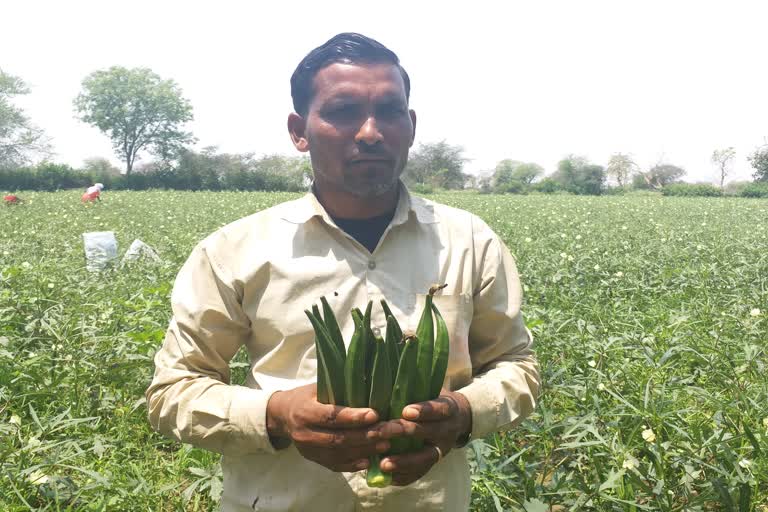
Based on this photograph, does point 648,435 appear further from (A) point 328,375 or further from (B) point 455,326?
(A) point 328,375

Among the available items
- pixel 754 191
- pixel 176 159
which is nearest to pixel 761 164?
pixel 754 191

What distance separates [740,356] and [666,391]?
788mm

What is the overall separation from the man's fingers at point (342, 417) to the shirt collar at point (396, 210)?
0.56 m

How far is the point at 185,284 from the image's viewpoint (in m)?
1.57

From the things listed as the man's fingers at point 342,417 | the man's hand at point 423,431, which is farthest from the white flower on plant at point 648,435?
the man's fingers at point 342,417

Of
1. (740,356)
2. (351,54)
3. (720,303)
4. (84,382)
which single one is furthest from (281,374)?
(720,303)

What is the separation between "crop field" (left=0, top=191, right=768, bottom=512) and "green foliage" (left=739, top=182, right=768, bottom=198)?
46732mm

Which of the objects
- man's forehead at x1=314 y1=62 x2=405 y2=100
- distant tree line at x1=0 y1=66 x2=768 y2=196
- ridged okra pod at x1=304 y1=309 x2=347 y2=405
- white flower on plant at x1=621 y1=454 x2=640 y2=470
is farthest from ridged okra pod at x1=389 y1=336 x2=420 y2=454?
distant tree line at x1=0 y1=66 x2=768 y2=196

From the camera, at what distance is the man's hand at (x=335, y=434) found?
124 centimetres

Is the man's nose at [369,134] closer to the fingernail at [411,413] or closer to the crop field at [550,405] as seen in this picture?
the fingernail at [411,413]

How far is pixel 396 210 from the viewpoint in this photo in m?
1.69

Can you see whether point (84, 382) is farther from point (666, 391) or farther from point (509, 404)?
point (666, 391)

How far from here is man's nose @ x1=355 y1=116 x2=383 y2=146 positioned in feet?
5.10

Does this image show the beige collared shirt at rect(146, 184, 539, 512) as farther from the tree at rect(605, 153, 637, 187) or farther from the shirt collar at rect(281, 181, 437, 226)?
the tree at rect(605, 153, 637, 187)
